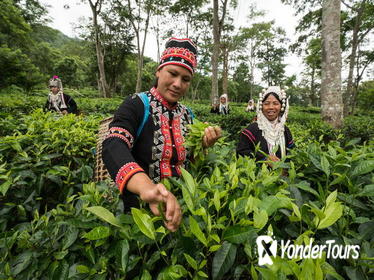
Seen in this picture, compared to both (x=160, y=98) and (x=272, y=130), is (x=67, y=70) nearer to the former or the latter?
(x=272, y=130)

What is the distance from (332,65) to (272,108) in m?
3.58

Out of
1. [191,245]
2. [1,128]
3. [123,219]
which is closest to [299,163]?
[191,245]

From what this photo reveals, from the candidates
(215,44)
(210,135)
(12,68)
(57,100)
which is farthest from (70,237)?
(12,68)

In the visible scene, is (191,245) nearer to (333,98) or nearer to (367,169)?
(367,169)

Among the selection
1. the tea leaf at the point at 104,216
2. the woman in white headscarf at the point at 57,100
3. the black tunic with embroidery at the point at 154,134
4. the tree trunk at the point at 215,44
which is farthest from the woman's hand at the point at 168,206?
the tree trunk at the point at 215,44

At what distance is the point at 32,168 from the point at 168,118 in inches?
48.8

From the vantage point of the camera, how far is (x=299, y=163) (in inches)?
54.2

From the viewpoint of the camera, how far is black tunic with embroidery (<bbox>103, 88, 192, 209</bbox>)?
142 centimetres

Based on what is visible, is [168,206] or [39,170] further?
[39,170]

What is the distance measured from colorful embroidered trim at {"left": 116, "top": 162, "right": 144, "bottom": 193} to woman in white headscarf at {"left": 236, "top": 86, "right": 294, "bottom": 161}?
2057mm

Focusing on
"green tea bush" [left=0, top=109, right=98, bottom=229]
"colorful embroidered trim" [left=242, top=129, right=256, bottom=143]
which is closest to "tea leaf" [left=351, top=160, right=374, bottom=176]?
"green tea bush" [left=0, top=109, right=98, bottom=229]

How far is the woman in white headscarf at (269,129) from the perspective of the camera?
2.95 meters

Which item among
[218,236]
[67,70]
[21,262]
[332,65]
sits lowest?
[21,262]

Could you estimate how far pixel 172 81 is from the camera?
1684mm
